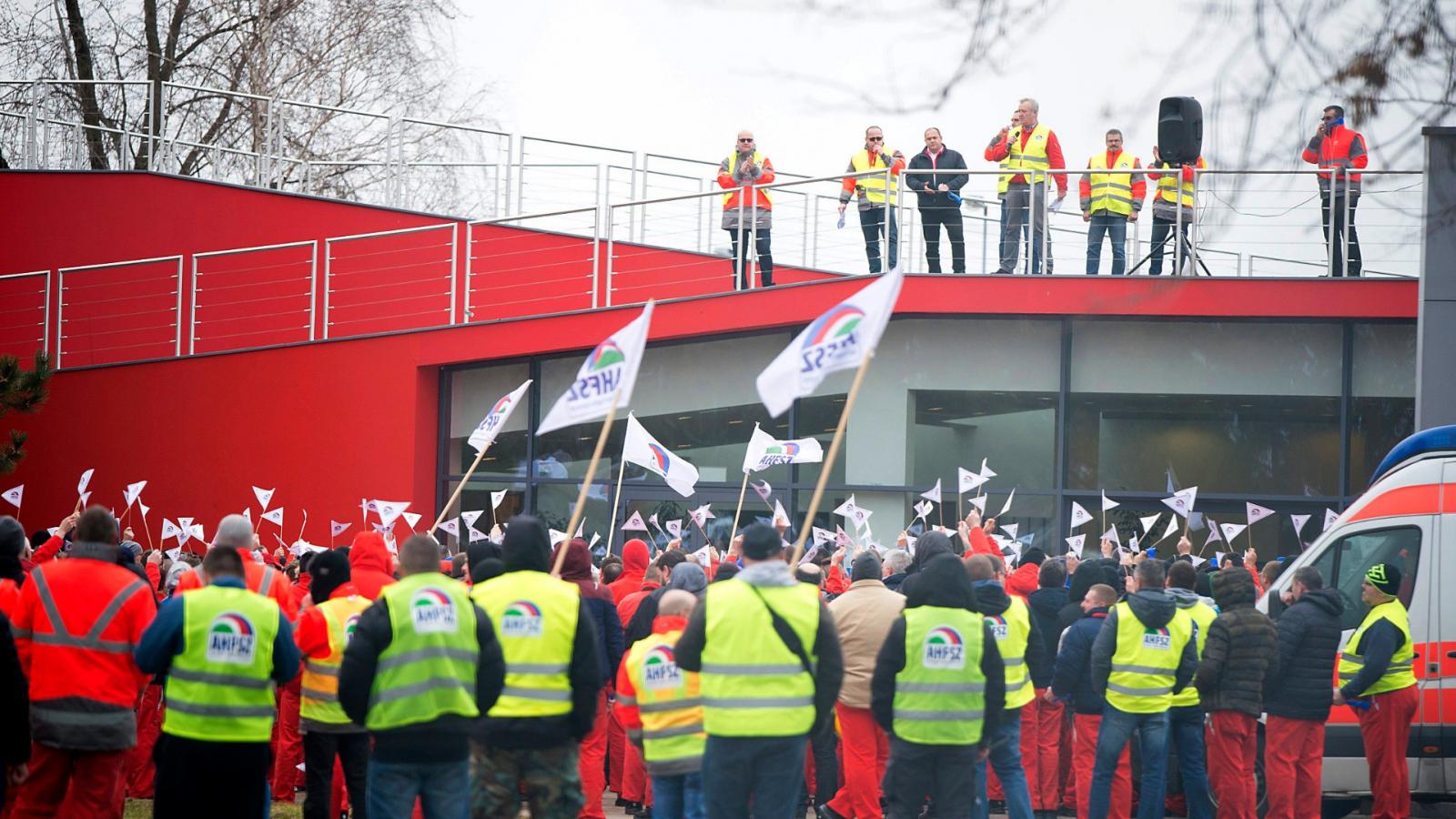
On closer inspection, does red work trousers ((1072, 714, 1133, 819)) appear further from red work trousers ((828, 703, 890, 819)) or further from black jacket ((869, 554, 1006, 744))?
black jacket ((869, 554, 1006, 744))

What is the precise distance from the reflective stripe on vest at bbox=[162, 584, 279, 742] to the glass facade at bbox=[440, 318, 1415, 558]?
40.9 ft

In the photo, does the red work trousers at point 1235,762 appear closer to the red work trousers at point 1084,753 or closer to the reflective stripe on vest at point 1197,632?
the reflective stripe on vest at point 1197,632

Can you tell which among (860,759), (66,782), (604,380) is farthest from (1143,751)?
(66,782)

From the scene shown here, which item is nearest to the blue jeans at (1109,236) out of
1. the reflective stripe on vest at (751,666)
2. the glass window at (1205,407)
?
the glass window at (1205,407)

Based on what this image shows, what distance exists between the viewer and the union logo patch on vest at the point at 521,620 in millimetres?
7723

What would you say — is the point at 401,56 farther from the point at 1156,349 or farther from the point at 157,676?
the point at 157,676

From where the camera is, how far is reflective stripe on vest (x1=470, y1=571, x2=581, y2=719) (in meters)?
7.70

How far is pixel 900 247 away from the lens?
19.4 m

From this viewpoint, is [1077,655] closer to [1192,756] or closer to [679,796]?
[1192,756]

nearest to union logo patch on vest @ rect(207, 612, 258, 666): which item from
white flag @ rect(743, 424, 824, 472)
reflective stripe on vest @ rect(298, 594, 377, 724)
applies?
reflective stripe on vest @ rect(298, 594, 377, 724)

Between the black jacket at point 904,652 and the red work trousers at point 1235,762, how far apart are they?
2.84 meters

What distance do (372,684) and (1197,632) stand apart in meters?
5.90

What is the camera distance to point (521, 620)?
7.74 metres

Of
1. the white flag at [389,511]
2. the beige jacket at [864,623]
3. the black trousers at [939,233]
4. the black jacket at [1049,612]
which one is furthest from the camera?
the black trousers at [939,233]
